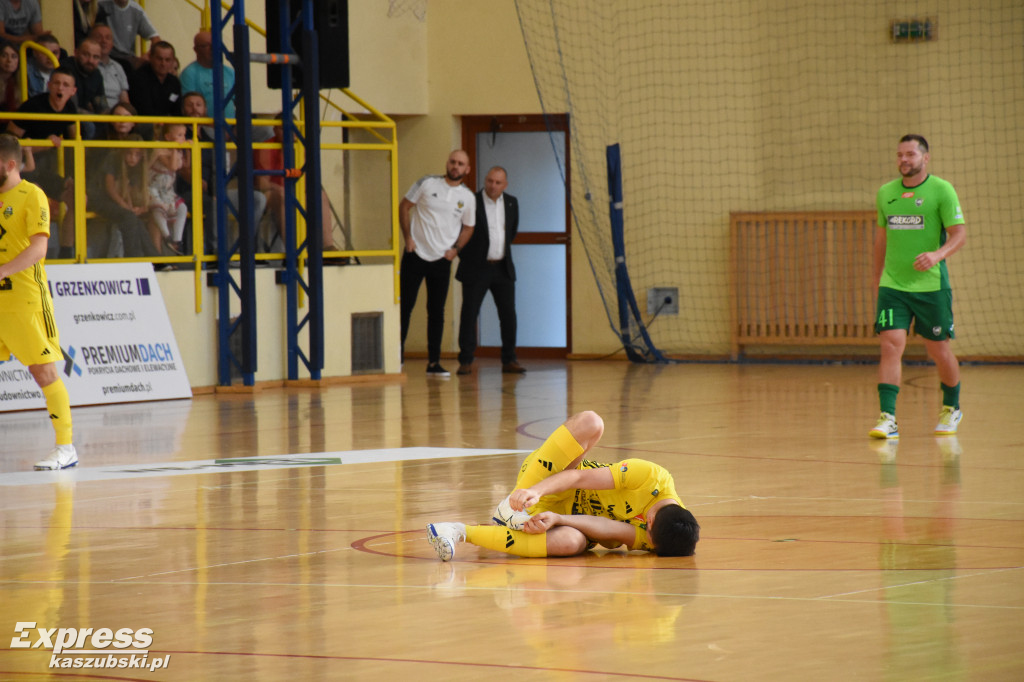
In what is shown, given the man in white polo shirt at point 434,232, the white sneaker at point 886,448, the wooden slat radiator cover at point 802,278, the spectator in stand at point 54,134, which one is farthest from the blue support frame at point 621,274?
the white sneaker at point 886,448

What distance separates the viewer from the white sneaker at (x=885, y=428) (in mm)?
9305

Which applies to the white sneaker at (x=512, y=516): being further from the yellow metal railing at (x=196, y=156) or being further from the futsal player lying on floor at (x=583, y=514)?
the yellow metal railing at (x=196, y=156)

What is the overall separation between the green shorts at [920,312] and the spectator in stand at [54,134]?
654cm

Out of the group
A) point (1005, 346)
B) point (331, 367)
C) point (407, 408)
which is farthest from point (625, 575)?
point (1005, 346)

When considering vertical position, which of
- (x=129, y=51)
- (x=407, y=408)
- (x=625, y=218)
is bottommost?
(x=407, y=408)

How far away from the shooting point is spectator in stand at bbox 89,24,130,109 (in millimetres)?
12969

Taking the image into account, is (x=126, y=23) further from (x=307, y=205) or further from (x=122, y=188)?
(x=307, y=205)

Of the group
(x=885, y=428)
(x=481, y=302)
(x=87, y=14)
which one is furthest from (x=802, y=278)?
(x=87, y=14)

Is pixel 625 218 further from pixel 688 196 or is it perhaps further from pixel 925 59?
pixel 925 59

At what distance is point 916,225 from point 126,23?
809 centimetres

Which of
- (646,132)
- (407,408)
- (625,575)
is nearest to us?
(625,575)

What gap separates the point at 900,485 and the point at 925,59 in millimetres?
9190

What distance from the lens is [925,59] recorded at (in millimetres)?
15508

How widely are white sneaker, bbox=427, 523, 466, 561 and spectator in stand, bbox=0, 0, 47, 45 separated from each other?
914cm
